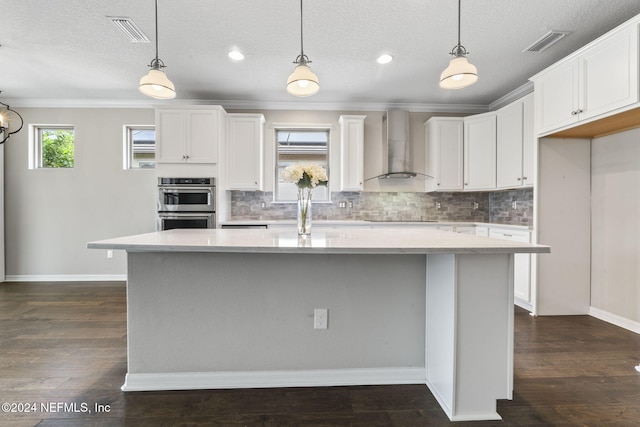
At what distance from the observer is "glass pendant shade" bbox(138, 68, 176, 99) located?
6.84 ft

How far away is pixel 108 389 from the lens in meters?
1.88

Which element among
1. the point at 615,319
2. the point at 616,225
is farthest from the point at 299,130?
the point at 615,319

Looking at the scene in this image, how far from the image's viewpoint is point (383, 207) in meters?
4.86

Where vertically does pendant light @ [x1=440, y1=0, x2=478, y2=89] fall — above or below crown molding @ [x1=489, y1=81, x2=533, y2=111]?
below

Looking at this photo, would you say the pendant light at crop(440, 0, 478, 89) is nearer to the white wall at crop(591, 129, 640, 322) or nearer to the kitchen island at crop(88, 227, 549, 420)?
the kitchen island at crop(88, 227, 549, 420)

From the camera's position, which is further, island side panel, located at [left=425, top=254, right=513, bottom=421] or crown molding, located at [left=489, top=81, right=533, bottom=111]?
crown molding, located at [left=489, top=81, right=533, bottom=111]

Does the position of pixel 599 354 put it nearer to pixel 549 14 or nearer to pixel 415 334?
pixel 415 334

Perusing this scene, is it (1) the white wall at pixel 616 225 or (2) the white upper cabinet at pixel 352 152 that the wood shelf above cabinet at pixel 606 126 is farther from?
(2) the white upper cabinet at pixel 352 152

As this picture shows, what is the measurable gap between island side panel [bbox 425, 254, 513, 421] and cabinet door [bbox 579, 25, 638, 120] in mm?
1822

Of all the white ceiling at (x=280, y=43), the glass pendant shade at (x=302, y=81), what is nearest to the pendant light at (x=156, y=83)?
the white ceiling at (x=280, y=43)

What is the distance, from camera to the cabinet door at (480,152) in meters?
4.14

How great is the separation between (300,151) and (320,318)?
3.35 metres

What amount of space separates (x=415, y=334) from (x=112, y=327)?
8.79 feet

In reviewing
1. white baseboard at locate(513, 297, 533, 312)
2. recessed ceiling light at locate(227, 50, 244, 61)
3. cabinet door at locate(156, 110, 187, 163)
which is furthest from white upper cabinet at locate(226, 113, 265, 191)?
white baseboard at locate(513, 297, 533, 312)
